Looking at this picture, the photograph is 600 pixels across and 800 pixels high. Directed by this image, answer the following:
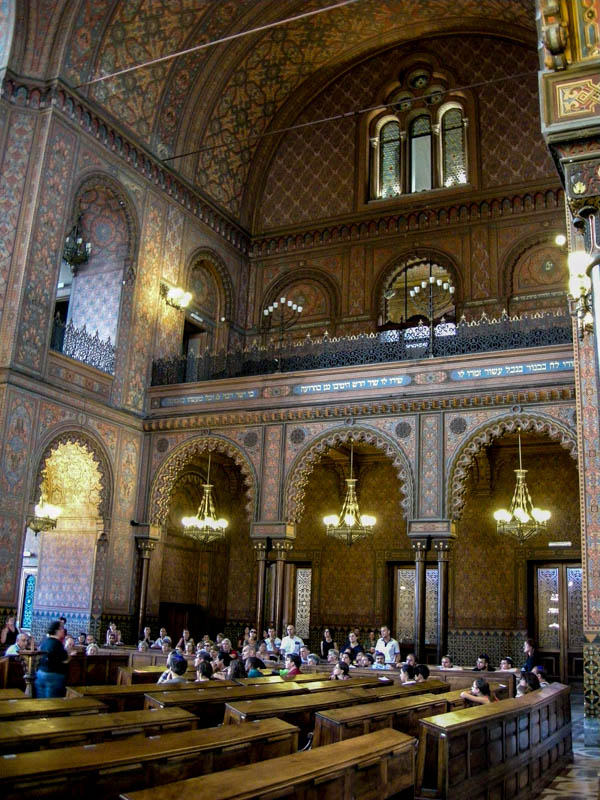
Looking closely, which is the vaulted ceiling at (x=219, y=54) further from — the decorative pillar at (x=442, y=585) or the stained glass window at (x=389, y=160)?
the decorative pillar at (x=442, y=585)

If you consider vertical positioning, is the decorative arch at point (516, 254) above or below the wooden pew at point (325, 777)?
above

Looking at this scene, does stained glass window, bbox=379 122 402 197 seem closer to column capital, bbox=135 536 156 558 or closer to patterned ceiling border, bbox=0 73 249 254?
patterned ceiling border, bbox=0 73 249 254

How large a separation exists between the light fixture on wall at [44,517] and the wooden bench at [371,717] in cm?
822

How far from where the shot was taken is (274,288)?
762 inches

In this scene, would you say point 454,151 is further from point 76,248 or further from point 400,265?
point 76,248

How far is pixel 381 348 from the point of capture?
14375mm

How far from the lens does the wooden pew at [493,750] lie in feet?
17.5

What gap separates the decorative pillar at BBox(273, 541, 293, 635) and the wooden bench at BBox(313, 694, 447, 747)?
6.91 m

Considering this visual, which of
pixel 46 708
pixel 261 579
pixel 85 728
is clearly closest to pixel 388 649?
pixel 261 579

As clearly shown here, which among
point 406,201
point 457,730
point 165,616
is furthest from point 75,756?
point 406,201

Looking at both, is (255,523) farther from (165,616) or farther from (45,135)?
(45,135)

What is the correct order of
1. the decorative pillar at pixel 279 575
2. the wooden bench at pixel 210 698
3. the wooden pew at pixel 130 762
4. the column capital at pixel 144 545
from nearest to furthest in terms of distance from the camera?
1. the wooden pew at pixel 130 762
2. the wooden bench at pixel 210 698
3. the decorative pillar at pixel 279 575
4. the column capital at pixel 144 545

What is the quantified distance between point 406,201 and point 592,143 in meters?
12.7

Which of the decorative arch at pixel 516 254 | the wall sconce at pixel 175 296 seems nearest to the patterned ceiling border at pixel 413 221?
the decorative arch at pixel 516 254
